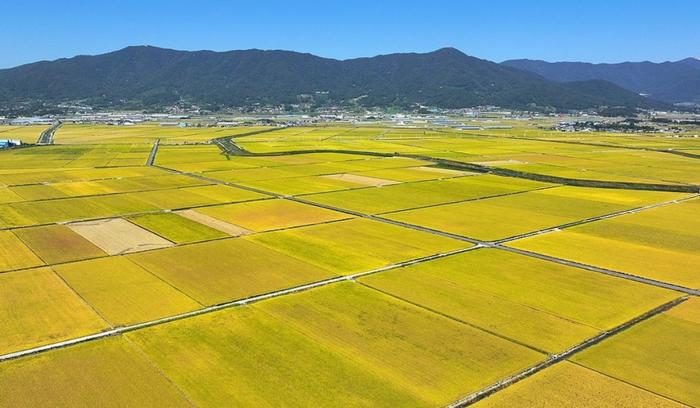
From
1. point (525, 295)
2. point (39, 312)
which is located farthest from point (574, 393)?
point (39, 312)

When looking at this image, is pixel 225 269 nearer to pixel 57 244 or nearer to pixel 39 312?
pixel 39 312

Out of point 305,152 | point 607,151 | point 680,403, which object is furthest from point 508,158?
point 680,403

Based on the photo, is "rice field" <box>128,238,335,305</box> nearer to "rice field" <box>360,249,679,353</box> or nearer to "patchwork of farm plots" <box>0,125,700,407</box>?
"patchwork of farm plots" <box>0,125,700,407</box>

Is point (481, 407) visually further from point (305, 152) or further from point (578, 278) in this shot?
point (305, 152)

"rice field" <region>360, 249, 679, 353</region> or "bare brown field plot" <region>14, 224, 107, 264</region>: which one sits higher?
"bare brown field plot" <region>14, 224, 107, 264</region>

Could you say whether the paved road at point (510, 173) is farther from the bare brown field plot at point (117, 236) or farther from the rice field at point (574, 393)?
the rice field at point (574, 393)

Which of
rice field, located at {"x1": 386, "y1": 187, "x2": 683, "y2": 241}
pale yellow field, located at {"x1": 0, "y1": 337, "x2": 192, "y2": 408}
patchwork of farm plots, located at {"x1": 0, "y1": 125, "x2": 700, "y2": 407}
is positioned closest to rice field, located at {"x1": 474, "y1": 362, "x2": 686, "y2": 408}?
patchwork of farm plots, located at {"x1": 0, "y1": 125, "x2": 700, "y2": 407}

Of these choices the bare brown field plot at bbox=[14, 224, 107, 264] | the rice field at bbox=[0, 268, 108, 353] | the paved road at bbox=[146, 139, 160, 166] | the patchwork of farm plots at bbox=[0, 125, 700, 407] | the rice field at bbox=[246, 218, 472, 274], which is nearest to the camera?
the patchwork of farm plots at bbox=[0, 125, 700, 407]

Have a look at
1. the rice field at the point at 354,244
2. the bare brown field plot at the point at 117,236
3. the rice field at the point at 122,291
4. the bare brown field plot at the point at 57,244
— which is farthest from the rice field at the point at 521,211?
the bare brown field plot at the point at 57,244

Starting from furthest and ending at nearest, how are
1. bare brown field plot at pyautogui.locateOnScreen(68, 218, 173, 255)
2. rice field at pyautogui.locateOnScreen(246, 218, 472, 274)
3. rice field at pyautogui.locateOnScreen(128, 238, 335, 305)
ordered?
bare brown field plot at pyautogui.locateOnScreen(68, 218, 173, 255), rice field at pyautogui.locateOnScreen(246, 218, 472, 274), rice field at pyautogui.locateOnScreen(128, 238, 335, 305)
